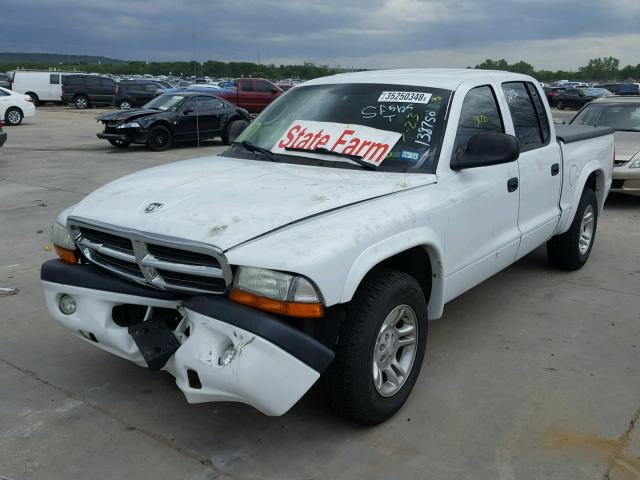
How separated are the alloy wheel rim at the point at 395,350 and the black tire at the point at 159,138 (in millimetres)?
12870

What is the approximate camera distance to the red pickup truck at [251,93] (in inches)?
962

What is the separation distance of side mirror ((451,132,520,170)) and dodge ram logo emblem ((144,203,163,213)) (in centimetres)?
169

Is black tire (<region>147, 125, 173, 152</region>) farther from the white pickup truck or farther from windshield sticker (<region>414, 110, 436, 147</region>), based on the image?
windshield sticker (<region>414, 110, 436, 147</region>)

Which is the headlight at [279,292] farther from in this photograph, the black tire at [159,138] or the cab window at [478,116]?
the black tire at [159,138]

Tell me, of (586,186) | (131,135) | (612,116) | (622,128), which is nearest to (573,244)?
(586,186)

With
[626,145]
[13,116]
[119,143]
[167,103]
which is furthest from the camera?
[13,116]

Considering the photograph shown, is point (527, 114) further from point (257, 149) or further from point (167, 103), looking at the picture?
point (167, 103)

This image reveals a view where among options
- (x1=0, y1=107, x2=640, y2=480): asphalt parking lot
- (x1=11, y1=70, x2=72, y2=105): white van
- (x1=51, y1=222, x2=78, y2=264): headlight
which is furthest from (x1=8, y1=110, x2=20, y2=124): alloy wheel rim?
(x1=51, y1=222, x2=78, y2=264): headlight

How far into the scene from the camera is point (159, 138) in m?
15.3

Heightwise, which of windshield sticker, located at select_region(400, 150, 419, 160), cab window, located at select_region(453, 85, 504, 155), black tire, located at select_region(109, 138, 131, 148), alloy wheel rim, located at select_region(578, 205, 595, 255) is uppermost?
cab window, located at select_region(453, 85, 504, 155)

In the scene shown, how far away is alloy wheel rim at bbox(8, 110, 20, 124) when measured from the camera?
21.4 m

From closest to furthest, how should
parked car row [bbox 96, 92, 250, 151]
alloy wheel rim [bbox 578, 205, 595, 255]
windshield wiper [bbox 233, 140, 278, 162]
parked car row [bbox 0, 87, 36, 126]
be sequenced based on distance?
windshield wiper [bbox 233, 140, 278, 162] < alloy wheel rim [bbox 578, 205, 595, 255] < parked car row [bbox 96, 92, 250, 151] < parked car row [bbox 0, 87, 36, 126]

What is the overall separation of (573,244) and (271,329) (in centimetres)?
394

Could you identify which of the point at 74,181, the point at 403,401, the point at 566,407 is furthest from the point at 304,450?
the point at 74,181
